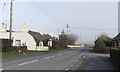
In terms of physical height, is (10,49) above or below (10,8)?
below

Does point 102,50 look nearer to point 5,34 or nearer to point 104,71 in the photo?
point 5,34

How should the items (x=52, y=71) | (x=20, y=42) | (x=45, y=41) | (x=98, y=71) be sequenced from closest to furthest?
(x=52, y=71), (x=98, y=71), (x=20, y=42), (x=45, y=41)

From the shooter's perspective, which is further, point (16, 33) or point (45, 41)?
point (45, 41)

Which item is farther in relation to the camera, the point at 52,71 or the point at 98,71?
the point at 98,71

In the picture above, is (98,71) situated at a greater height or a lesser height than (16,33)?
lesser

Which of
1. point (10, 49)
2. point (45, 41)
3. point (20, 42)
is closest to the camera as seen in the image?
point (10, 49)

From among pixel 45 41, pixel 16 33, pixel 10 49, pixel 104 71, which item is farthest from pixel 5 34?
pixel 104 71

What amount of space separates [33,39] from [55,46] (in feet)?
64.8

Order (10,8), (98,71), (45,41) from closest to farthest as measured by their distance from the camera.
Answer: (98,71) → (10,8) → (45,41)

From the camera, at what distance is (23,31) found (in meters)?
72.2

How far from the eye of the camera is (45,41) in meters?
87.9

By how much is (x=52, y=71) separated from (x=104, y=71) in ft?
12.4

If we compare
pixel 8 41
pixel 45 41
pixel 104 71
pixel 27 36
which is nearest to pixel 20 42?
pixel 27 36

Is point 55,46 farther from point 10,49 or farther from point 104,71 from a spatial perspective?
point 104,71
